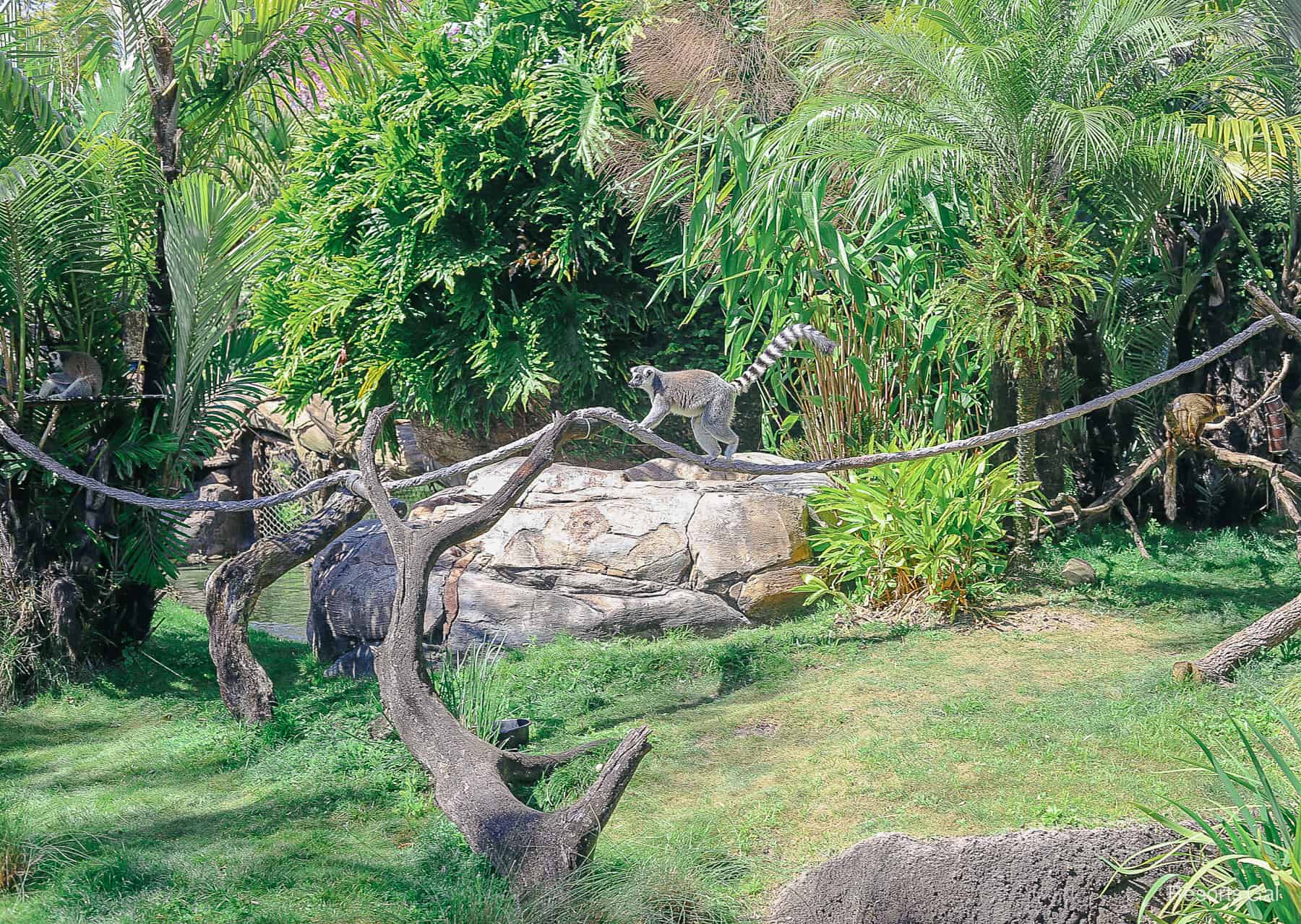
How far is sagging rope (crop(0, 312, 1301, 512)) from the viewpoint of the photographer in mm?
5301

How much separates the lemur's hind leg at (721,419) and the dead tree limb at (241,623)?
9.31 feet

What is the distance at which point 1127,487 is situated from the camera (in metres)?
8.95

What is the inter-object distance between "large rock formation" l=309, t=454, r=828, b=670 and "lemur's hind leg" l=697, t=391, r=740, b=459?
0.41 m

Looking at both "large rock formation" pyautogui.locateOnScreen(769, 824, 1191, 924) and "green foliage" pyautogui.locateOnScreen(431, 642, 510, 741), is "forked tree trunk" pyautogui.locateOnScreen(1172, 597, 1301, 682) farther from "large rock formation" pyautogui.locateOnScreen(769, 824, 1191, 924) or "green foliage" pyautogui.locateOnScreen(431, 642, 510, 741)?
"green foliage" pyautogui.locateOnScreen(431, 642, 510, 741)

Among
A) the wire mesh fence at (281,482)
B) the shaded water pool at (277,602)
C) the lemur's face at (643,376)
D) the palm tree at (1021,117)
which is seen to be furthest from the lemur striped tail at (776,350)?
the wire mesh fence at (281,482)

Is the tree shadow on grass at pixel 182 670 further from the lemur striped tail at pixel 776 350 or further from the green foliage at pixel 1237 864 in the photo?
the green foliage at pixel 1237 864

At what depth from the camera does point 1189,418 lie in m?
8.67

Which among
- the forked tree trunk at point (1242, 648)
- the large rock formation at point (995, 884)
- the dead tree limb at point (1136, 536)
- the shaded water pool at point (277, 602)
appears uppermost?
the shaded water pool at point (277, 602)

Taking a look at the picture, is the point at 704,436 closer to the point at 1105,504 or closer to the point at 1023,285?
the point at 1023,285

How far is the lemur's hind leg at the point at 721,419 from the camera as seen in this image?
24.9 ft

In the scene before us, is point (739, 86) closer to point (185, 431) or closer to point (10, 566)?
point (185, 431)

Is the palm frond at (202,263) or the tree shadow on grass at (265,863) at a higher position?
the palm frond at (202,263)

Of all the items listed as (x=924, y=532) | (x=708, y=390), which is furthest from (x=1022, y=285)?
(x=708, y=390)

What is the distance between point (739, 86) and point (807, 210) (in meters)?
2.50
